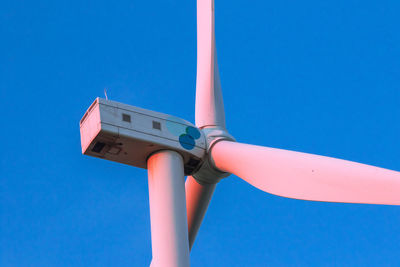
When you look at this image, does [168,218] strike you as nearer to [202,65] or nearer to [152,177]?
[152,177]

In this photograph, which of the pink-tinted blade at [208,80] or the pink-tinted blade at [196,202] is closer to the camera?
the pink-tinted blade at [196,202]

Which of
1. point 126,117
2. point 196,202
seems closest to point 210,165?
point 196,202

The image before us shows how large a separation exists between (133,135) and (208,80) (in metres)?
2.97

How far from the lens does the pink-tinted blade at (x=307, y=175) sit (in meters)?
12.8

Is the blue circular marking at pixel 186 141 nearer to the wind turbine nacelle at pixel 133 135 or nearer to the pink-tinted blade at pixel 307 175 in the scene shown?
the wind turbine nacelle at pixel 133 135

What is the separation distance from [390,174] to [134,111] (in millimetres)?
5274

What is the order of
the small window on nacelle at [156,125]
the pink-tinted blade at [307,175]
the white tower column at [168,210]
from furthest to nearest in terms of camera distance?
the small window on nacelle at [156,125]
the white tower column at [168,210]
the pink-tinted blade at [307,175]

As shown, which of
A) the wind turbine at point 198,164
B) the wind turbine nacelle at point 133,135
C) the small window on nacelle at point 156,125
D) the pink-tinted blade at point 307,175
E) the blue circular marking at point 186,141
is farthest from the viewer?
the blue circular marking at point 186,141

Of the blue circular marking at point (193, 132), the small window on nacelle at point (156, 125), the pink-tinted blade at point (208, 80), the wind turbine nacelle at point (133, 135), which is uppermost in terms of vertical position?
the pink-tinted blade at point (208, 80)

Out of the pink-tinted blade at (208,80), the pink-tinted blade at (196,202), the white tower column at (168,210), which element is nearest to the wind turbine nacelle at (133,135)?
the white tower column at (168,210)

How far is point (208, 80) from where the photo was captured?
1795cm

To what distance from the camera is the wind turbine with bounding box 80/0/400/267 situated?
1366 centimetres

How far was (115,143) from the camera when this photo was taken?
51.6ft

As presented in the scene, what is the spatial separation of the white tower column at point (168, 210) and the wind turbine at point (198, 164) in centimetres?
2
